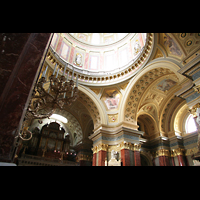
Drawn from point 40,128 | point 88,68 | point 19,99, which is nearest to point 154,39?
point 88,68

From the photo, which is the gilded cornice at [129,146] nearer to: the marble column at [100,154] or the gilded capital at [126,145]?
the gilded capital at [126,145]

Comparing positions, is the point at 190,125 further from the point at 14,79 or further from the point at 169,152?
the point at 14,79

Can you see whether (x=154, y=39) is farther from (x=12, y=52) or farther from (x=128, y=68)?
(x=12, y=52)

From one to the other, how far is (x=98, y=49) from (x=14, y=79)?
14148 mm

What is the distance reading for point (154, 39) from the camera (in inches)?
384

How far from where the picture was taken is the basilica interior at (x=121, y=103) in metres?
9.34

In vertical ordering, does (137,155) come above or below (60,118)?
below

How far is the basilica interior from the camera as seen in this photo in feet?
30.6

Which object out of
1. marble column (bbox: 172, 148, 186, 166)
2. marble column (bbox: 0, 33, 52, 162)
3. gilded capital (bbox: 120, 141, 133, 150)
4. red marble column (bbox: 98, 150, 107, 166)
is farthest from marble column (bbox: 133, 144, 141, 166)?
marble column (bbox: 0, 33, 52, 162)

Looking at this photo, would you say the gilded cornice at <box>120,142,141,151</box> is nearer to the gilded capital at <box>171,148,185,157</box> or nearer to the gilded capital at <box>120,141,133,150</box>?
the gilded capital at <box>120,141,133,150</box>

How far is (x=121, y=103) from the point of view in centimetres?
1285

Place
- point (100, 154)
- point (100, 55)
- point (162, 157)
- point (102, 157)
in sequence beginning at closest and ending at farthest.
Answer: point (102, 157) → point (100, 154) → point (162, 157) → point (100, 55)

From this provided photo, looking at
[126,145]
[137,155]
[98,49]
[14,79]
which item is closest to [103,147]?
[126,145]

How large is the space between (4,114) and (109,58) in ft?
45.9
